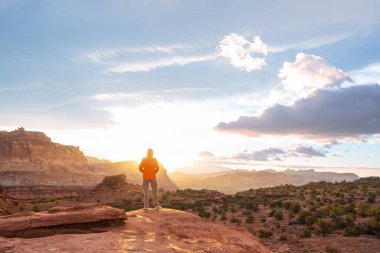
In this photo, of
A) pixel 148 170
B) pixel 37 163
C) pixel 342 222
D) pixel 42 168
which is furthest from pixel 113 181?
pixel 37 163

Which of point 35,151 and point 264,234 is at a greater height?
point 35,151

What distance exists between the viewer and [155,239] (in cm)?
980

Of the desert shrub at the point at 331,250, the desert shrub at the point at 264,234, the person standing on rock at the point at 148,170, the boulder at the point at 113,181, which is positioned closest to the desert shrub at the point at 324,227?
the desert shrub at the point at 264,234

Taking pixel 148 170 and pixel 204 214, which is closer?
pixel 148 170

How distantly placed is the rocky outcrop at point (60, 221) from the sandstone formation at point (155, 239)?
0.42 m

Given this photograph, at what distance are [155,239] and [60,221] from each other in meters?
2.53

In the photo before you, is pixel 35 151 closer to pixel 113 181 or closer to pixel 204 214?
pixel 113 181

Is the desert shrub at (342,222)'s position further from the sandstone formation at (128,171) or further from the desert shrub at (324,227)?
the sandstone formation at (128,171)

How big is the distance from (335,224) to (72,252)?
1924 cm

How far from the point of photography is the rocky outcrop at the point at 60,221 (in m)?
9.27

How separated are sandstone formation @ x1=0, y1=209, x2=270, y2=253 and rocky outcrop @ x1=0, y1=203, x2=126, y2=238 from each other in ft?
1.39

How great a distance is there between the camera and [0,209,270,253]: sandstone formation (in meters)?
8.34

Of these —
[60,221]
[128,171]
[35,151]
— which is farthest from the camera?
[128,171]

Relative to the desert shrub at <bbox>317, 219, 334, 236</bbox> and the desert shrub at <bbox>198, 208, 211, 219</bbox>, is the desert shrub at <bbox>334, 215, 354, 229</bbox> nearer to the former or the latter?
the desert shrub at <bbox>317, 219, 334, 236</bbox>
